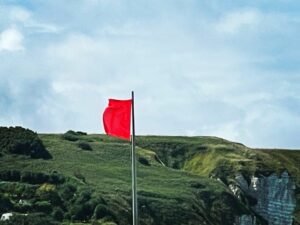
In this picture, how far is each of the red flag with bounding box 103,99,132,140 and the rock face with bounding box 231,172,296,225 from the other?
109529 mm

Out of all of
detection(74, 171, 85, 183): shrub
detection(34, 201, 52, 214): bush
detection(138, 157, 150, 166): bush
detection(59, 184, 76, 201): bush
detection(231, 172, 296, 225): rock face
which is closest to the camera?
detection(34, 201, 52, 214): bush

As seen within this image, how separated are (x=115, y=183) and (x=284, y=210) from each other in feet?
118

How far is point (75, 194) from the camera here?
346 feet

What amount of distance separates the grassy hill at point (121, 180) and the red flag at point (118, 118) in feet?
194

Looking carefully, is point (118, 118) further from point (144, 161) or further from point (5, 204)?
point (144, 161)

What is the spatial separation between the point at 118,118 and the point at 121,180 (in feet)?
296

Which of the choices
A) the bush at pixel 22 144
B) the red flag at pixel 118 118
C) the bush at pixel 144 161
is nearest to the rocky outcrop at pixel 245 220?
the bush at pixel 144 161

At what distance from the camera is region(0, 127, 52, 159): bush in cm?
12281

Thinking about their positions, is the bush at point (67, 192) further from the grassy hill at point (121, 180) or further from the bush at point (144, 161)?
the bush at point (144, 161)

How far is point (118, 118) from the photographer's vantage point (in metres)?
32.6

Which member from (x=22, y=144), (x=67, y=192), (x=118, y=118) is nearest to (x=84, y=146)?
(x=22, y=144)

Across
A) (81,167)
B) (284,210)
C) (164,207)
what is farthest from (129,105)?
(284,210)

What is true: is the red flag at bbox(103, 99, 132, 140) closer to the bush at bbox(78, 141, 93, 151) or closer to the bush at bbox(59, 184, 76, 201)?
the bush at bbox(59, 184, 76, 201)

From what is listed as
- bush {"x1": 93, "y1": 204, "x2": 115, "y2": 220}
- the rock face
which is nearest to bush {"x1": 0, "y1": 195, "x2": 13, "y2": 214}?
bush {"x1": 93, "y1": 204, "x2": 115, "y2": 220}
